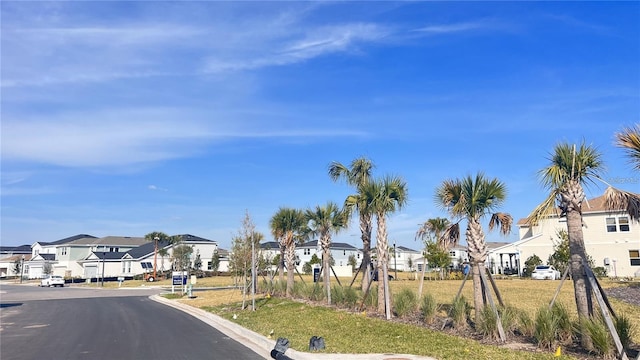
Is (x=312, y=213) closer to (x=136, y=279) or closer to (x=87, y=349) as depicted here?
(x=87, y=349)

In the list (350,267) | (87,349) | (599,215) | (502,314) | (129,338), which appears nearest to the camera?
(502,314)

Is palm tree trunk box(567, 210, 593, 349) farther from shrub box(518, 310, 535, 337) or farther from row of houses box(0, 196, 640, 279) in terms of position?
row of houses box(0, 196, 640, 279)

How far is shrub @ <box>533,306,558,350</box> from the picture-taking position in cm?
980

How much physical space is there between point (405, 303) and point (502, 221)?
163 inches

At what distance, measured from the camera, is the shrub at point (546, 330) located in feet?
32.1

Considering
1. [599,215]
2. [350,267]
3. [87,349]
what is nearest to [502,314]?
[87,349]

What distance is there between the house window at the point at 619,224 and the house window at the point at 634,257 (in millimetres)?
1954

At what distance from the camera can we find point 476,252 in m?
12.9

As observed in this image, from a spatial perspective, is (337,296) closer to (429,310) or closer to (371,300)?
(371,300)

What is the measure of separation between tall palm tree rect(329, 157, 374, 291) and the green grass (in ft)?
11.9

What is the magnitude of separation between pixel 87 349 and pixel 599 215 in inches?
1729

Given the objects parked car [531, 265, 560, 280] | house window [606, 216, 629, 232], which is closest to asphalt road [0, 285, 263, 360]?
parked car [531, 265, 560, 280]

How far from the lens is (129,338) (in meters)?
14.6

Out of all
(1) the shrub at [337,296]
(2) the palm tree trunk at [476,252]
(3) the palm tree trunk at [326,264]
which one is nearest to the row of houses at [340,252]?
(3) the palm tree trunk at [326,264]
